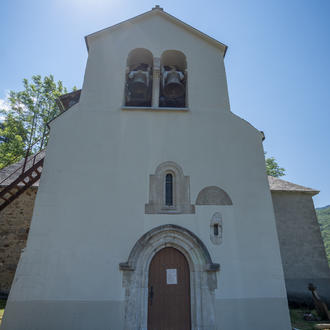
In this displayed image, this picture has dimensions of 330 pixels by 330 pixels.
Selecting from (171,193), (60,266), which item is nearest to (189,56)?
(171,193)

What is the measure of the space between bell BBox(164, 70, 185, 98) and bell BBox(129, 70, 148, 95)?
0.73m

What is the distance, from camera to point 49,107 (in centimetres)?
1850

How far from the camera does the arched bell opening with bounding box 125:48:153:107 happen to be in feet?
26.2

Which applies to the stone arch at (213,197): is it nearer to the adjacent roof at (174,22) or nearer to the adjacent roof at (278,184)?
the adjacent roof at (174,22)

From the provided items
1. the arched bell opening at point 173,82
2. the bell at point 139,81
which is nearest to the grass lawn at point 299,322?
the arched bell opening at point 173,82

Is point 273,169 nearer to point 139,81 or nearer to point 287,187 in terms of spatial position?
point 287,187

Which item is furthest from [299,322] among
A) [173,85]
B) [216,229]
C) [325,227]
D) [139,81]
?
[325,227]

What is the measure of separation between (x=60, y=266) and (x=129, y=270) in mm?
1674

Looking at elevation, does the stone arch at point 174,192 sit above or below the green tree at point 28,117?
below

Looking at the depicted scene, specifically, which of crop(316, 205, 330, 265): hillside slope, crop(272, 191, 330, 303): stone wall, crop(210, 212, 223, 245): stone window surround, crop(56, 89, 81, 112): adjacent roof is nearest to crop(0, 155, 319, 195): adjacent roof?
crop(272, 191, 330, 303): stone wall

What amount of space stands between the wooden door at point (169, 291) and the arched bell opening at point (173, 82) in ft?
16.5

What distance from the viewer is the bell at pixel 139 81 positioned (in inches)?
311

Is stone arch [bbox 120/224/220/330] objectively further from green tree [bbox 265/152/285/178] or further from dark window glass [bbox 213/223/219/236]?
green tree [bbox 265/152/285/178]

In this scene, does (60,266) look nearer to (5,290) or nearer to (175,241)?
(175,241)
